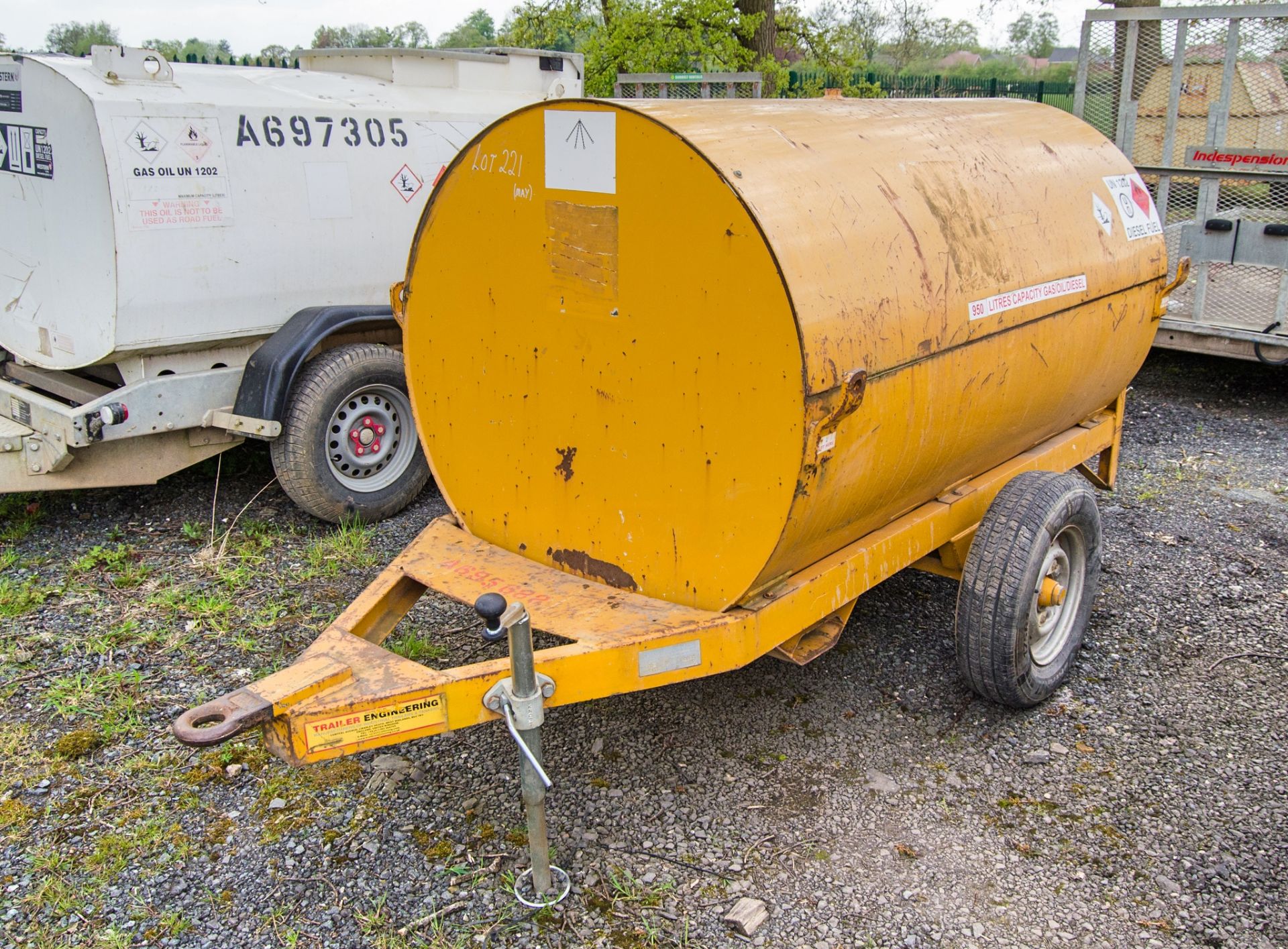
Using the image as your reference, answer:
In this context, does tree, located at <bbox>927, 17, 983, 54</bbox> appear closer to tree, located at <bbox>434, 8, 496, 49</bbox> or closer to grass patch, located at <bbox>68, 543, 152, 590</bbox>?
tree, located at <bbox>434, 8, 496, 49</bbox>

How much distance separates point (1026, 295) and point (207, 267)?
12.1 feet

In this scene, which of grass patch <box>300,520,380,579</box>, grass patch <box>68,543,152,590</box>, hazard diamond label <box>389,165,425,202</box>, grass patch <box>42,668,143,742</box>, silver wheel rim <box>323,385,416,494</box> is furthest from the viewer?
hazard diamond label <box>389,165,425,202</box>

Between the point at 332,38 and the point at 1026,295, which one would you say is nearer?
the point at 1026,295

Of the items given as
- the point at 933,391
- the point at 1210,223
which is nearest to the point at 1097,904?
the point at 933,391

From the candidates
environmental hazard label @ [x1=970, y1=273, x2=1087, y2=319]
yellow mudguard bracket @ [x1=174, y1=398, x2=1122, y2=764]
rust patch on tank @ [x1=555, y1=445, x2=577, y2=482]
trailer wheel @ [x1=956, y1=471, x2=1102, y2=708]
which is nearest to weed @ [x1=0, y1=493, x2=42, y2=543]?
yellow mudguard bracket @ [x1=174, y1=398, x2=1122, y2=764]

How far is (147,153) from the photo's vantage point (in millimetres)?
4855

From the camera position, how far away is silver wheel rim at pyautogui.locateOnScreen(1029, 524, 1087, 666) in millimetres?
4078

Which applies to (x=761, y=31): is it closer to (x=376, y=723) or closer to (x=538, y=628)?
(x=538, y=628)

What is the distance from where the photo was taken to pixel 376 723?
291cm

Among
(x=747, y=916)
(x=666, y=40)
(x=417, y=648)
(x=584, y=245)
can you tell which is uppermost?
(x=666, y=40)

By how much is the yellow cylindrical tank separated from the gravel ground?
797 millimetres

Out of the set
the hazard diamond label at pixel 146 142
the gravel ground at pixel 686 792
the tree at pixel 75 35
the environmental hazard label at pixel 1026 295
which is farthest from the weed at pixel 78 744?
the tree at pixel 75 35

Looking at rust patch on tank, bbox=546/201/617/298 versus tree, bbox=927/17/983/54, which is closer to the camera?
rust patch on tank, bbox=546/201/617/298

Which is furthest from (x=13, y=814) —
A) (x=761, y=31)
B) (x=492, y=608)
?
(x=761, y=31)
